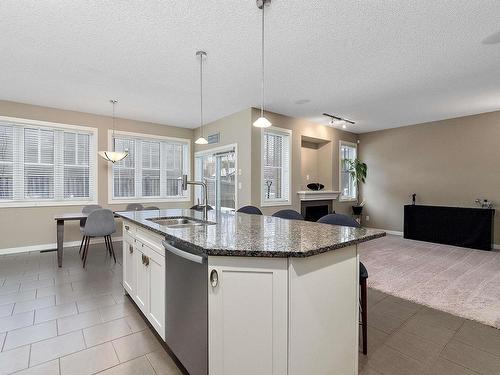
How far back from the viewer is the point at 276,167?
5480 millimetres

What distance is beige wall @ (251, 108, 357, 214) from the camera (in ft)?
16.3

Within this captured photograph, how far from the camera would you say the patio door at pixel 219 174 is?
5480 millimetres

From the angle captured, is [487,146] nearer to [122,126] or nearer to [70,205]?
[122,126]

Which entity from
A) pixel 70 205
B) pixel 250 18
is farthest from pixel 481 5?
pixel 70 205

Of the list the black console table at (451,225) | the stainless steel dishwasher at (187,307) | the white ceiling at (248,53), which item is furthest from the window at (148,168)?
the black console table at (451,225)

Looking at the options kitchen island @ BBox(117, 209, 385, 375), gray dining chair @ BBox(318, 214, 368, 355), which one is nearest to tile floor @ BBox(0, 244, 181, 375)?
kitchen island @ BBox(117, 209, 385, 375)

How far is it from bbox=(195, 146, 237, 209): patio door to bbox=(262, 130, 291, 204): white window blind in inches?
26.8

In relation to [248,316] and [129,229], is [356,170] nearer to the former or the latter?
[129,229]

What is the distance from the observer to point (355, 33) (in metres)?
2.56

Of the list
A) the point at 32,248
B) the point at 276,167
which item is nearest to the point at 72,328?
the point at 32,248

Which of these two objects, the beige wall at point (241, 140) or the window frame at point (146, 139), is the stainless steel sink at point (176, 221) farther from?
the window frame at point (146, 139)

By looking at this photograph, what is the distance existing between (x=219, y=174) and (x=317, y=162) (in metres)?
2.66

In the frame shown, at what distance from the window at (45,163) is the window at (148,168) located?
0.52m

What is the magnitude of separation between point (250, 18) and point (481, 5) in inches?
76.5
